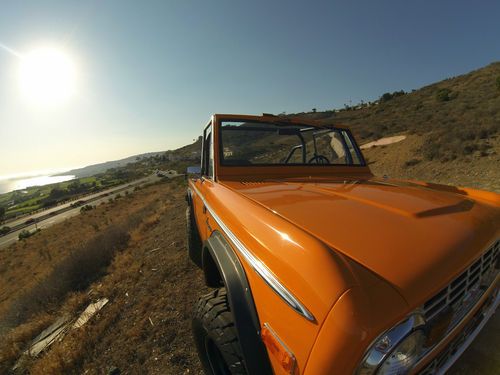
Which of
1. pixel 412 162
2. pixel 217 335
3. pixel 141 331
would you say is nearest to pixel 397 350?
pixel 217 335

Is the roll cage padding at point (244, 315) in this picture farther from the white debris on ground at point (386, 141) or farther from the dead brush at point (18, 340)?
the white debris on ground at point (386, 141)

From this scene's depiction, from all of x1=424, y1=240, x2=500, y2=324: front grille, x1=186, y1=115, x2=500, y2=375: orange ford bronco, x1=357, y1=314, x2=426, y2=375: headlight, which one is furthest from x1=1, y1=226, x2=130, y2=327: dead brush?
x1=424, y1=240, x2=500, y2=324: front grille

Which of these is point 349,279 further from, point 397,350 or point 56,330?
point 56,330

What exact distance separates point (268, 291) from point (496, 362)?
1.44 m

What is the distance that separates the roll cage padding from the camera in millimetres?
1122

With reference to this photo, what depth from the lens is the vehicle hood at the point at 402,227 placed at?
0.96m

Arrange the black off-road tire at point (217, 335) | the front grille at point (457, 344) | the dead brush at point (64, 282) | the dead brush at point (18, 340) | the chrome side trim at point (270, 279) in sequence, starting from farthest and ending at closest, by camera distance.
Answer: the dead brush at point (64, 282) → the dead brush at point (18, 340) → the black off-road tire at point (217, 335) → the front grille at point (457, 344) → the chrome side trim at point (270, 279)

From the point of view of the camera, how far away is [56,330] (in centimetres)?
411

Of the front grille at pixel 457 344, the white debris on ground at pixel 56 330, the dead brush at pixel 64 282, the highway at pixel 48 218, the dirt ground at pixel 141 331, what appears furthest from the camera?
the highway at pixel 48 218

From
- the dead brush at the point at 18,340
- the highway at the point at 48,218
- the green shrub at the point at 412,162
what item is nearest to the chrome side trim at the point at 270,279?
the dead brush at the point at 18,340

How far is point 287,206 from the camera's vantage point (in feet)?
5.21

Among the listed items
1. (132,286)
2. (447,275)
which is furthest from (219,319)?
(132,286)

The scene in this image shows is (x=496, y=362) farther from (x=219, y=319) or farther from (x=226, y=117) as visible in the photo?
(x=226, y=117)

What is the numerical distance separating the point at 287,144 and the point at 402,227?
7.95 ft
